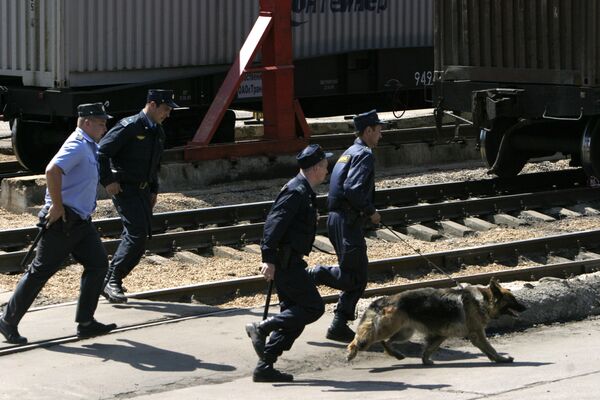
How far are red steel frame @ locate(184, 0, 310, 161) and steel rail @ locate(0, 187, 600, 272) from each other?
11.3 ft

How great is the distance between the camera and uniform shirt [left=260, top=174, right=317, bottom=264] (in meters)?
7.75

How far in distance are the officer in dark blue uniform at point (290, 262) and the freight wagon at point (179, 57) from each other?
9.41 m

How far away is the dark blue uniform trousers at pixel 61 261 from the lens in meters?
8.52

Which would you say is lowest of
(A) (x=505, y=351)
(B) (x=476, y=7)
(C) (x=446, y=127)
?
(A) (x=505, y=351)

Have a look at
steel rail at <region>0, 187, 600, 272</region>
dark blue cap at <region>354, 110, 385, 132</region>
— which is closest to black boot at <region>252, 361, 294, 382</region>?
dark blue cap at <region>354, 110, 385, 132</region>

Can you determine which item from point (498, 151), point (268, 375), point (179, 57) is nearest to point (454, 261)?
point (268, 375)

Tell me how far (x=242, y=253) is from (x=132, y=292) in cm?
204

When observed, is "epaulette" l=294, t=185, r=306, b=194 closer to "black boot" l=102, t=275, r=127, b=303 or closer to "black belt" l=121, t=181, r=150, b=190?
"black belt" l=121, t=181, r=150, b=190

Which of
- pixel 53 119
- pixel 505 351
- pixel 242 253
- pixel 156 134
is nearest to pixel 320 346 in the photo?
pixel 505 351

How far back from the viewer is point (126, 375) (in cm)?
791

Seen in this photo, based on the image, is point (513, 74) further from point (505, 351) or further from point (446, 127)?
point (505, 351)

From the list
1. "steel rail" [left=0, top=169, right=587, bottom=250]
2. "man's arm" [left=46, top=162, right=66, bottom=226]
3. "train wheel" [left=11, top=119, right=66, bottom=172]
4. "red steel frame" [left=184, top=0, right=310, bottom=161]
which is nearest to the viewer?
"man's arm" [left=46, top=162, right=66, bottom=226]

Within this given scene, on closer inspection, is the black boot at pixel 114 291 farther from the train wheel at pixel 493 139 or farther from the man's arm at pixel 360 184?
the train wheel at pixel 493 139

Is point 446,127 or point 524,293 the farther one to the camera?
point 446,127
